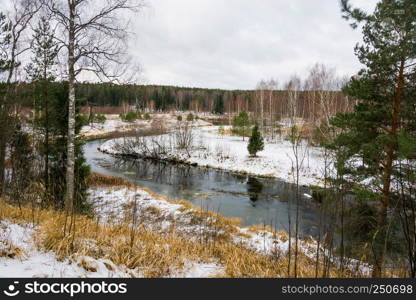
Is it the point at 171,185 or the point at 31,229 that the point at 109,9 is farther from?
the point at 171,185

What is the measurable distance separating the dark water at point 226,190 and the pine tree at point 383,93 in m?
2.65

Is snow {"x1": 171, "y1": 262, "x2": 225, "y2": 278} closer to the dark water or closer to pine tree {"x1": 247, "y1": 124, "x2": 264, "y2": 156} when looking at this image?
the dark water

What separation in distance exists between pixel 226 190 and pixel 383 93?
10.5m

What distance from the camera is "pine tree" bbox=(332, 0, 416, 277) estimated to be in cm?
614

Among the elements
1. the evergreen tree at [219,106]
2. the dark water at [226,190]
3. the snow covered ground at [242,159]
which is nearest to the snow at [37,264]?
the dark water at [226,190]

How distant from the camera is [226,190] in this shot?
15.5m

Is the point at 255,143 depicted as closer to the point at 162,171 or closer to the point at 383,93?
the point at 162,171

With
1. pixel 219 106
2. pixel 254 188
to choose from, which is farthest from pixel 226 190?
pixel 219 106

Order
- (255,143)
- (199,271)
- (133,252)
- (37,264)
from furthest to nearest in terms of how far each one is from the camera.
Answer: (255,143)
(199,271)
(133,252)
(37,264)

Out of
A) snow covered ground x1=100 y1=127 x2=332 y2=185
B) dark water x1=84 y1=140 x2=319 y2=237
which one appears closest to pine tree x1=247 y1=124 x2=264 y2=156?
snow covered ground x1=100 y1=127 x2=332 y2=185

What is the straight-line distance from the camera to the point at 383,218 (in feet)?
20.8

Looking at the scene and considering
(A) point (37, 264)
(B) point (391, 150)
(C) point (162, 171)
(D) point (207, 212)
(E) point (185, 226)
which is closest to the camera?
(A) point (37, 264)

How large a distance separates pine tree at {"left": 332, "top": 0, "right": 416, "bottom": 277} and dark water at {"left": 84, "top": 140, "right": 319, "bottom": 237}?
8.69 ft

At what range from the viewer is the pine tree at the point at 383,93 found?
6.14 m
